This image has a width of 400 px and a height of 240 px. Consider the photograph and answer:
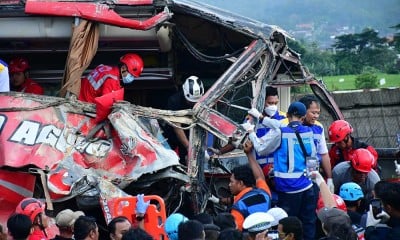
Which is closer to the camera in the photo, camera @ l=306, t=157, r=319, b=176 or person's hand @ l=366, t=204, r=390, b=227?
person's hand @ l=366, t=204, r=390, b=227

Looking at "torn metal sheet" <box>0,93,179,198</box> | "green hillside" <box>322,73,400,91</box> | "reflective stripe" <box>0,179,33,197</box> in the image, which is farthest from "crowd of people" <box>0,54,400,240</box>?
"green hillside" <box>322,73,400,91</box>

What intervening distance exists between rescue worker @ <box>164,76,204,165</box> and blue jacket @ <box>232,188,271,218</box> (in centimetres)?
171

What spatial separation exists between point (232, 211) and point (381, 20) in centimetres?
8860

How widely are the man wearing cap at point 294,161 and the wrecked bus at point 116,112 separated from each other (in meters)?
0.47

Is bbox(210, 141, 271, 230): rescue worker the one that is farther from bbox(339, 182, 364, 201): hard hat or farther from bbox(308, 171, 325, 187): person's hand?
bbox(339, 182, 364, 201): hard hat

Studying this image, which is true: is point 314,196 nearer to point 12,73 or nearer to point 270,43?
point 270,43

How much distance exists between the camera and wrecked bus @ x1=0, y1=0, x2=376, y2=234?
33.8 feet

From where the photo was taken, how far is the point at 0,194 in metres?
10.2

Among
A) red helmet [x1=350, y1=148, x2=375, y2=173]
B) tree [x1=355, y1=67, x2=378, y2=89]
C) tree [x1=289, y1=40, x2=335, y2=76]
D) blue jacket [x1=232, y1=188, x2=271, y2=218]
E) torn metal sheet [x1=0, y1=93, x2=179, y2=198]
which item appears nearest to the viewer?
blue jacket [x1=232, y1=188, x2=271, y2=218]

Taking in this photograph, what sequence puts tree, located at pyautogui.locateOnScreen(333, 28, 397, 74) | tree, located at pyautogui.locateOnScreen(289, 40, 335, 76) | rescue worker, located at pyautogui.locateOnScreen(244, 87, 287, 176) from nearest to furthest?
rescue worker, located at pyautogui.locateOnScreen(244, 87, 287, 176), tree, located at pyautogui.locateOnScreen(289, 40, 335, 76), tree, located at pyautogui.locateOnScreen(333, 28, 397, 74)

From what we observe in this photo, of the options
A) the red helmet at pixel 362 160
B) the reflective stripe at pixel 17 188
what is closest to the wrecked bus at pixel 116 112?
the reflective stripe at pixel 17 188

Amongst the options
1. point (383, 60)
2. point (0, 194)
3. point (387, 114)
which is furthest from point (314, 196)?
point (383, 60)

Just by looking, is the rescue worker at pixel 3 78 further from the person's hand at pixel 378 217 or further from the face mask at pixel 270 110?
the person's hand at pixel 378 217

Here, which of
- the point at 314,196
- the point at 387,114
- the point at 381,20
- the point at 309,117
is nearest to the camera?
the point at 314,196
